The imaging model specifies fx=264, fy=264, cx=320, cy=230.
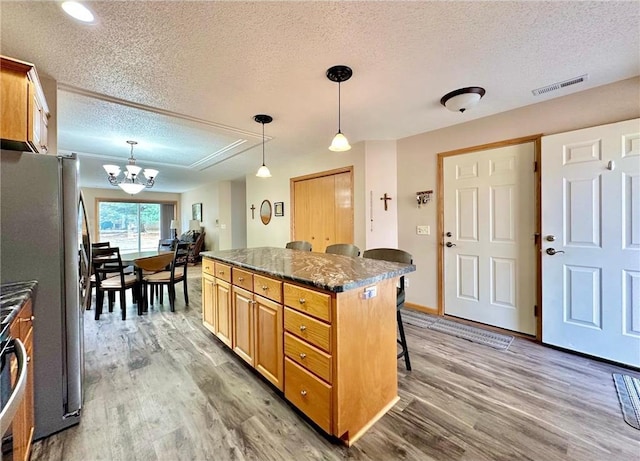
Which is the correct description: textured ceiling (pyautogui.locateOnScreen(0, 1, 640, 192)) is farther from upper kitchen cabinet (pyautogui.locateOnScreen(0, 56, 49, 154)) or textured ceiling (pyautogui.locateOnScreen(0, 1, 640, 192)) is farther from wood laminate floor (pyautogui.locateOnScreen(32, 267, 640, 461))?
wood laminate floor (pyautogui.locateOnScreen(32, 267, 640, 461))

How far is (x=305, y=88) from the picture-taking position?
2363mm

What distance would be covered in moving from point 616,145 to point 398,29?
2.16 meters

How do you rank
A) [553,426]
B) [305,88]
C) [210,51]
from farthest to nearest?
1. [305,88]
2. [210,51]
3. [553,426]

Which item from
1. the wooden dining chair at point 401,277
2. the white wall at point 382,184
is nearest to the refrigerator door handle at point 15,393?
the wooden dining chair at point 401,277

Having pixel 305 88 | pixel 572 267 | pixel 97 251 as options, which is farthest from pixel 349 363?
pixel 97 251

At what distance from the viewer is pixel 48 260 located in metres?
1.50

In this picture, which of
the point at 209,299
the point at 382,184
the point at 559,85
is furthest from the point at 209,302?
the point at 559,85

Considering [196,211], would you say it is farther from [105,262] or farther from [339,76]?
[339,76]

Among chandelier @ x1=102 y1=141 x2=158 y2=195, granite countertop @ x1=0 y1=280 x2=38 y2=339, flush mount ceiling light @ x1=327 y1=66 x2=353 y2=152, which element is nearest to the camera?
granite countertop @ x1=0 y1=280 x2=38 y2=339

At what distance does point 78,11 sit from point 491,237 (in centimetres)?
388

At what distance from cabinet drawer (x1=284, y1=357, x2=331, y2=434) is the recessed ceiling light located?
2350 mm

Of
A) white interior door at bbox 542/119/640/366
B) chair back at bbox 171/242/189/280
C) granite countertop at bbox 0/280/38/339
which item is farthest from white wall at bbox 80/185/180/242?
white interior door at bbox 542/119/640/366

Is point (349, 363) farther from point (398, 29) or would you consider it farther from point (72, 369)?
point (398, 29)

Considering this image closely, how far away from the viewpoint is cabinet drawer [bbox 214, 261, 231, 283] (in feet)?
7.77
